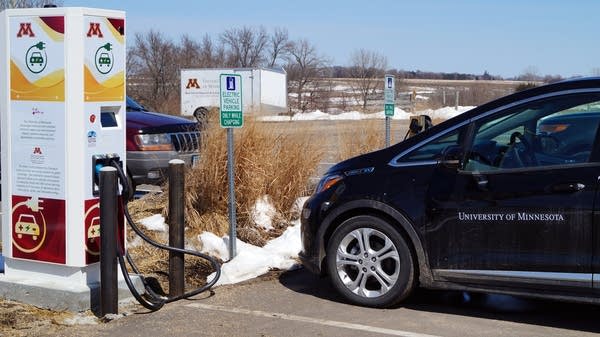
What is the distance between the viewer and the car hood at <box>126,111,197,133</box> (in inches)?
407

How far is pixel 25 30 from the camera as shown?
603cm

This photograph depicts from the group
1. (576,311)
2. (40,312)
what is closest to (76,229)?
(40,312)

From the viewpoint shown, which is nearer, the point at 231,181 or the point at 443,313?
the point at 443,313

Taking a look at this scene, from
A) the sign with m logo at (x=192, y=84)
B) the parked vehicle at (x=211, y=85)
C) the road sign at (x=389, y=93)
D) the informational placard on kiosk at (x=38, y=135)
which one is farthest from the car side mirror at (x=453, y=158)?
the sign with m logo at (x=192, y=84)

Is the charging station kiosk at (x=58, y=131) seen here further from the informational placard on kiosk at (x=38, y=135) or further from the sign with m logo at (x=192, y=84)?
the sign with m logo at (x=192, y=84)

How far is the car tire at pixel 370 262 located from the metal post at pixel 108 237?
1.70 metres

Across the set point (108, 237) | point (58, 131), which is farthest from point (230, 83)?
point (108, 237)

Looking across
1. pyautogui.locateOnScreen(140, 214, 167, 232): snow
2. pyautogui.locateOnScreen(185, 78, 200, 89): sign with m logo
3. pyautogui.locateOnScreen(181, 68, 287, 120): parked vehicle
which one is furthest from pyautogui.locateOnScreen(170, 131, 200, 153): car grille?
pyautogui.locateOnScreen(185, 78, 200, 89): sign with m logo

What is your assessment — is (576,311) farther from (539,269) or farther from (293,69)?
(293,69)

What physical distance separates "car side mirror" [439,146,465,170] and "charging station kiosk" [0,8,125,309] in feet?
8.39

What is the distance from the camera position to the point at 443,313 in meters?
5.96

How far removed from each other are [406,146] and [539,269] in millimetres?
1398

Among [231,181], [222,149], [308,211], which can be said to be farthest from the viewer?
[222,149]

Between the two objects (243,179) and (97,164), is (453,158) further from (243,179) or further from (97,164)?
(243,179)
